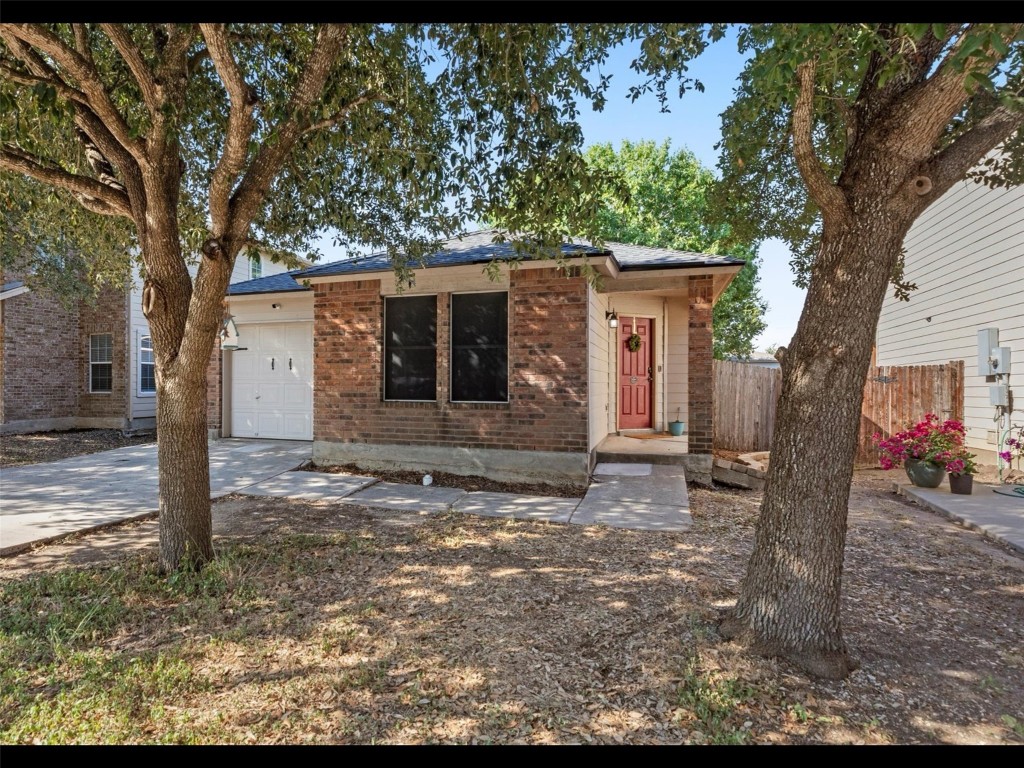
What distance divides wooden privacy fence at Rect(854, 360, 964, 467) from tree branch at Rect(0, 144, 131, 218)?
10379mm

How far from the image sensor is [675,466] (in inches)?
308

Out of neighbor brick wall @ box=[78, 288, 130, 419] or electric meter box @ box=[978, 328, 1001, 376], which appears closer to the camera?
electric meter box @ box=[978, 328, 1001, 376]

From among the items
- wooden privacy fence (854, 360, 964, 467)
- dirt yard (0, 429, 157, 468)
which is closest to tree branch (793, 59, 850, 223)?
wooden privacy fence (854, 360, 964, 467)

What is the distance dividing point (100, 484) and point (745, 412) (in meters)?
10.9

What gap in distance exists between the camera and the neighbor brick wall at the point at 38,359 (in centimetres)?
1281

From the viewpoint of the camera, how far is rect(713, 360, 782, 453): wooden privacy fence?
434 inches

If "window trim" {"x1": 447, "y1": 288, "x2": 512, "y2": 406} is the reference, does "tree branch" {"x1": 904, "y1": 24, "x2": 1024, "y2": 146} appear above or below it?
above

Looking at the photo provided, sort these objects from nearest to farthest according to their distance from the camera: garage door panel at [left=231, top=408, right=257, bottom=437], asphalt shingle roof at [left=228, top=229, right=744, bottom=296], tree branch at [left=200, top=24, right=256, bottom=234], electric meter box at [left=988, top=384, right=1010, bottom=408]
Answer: tree branch at [left=200, top=24, right=256, bottom=234] < asphalt shingle roof at [left=228, top=229, right=744, bottom=296] < electric meter box at [left=988, top=384, right=1010, bottom=408] < garage door panel at [left=231, top=408, right=257, bottom=437]

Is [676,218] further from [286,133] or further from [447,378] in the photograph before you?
[286,133]

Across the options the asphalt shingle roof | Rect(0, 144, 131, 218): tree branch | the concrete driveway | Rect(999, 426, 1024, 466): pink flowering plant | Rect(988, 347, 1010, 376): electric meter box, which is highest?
Answer: the asphalt shingle roof

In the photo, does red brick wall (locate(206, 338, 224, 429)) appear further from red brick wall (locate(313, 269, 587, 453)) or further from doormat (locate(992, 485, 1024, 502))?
doormat (locate(992, 485, 1024, 502))

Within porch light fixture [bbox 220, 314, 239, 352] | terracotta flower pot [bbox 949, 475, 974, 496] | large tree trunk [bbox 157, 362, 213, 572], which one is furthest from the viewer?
porch light fixture [bbox 220, 314, 239, 352]
